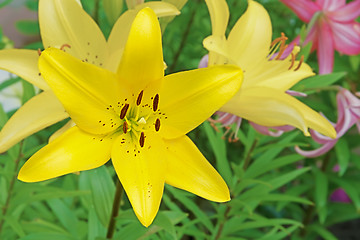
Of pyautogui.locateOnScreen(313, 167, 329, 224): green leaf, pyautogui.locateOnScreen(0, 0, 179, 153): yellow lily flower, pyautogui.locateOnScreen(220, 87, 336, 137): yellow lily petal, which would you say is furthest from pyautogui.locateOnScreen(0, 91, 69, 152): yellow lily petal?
pyautogui.locateOnScreen(313, 167, 329, 224): green leaf

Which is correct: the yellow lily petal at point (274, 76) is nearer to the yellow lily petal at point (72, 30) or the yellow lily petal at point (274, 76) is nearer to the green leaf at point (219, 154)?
the yellow lily petal at point (72, 30)

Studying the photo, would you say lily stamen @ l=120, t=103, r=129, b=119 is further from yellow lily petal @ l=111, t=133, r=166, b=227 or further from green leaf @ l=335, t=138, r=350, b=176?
green leaf @ l=335, t=138, r=350, b=176

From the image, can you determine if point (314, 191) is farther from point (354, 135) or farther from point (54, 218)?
point (54, 218)

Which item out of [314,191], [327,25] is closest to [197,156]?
[327,25]

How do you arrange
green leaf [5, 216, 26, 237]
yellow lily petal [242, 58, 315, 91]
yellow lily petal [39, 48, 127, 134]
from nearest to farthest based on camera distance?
yellow lily petal [39, 48, 127, 134]
yellow lily petal [242, 58, 315, 91]
green leaf [5, 216, 26, 237]

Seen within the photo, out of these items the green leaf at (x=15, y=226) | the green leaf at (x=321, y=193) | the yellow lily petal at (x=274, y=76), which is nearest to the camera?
the yellow lily petal at (x=274, y=76)

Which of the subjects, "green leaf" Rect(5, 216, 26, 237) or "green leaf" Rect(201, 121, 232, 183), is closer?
"green leaf" Rect(5, 216, 26, 237)

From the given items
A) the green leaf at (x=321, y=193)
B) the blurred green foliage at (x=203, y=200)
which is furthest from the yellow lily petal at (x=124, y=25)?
the green leaf at (x=321, y=193)
